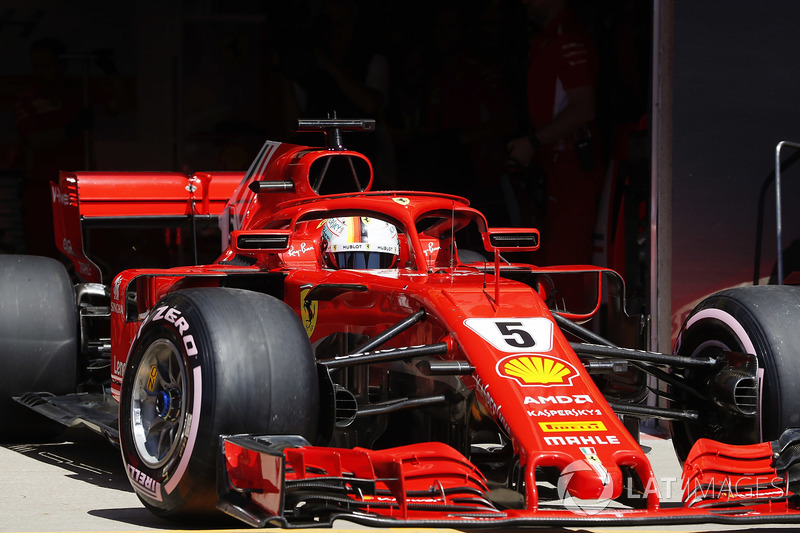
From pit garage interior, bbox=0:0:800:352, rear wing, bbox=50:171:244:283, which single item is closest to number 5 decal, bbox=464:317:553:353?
pit garage interior, bbox=0:0:800:352

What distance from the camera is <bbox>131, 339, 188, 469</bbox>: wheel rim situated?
5.09 metres

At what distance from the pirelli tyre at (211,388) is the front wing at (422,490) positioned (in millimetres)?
115

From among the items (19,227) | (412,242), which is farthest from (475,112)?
(412,242)

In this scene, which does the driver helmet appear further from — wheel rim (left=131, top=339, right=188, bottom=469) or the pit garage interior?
the pit garage interior

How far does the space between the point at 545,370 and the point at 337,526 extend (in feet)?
3.31

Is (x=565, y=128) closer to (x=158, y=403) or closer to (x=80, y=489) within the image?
(x=80, y=489)

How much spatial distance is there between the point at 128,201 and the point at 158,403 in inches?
136

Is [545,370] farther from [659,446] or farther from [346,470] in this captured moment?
[659,446]

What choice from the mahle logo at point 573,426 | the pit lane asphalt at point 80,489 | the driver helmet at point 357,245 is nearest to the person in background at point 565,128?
the pit lane asphalt at point 80,489

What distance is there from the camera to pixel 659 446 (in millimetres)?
7512

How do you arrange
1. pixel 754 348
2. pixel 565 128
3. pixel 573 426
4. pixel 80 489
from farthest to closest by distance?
pixel 565 128
pixel 80 489
pixel 754 348
pixel 573 426

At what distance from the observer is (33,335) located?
23.1ft

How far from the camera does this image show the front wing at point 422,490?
14.2 ft

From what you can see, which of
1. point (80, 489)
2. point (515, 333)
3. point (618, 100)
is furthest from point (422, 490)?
point (618, 100)
